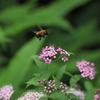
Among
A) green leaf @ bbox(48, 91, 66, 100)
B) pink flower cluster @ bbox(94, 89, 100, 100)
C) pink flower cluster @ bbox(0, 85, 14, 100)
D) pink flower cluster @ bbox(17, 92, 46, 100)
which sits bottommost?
green leaf @ bbox(48, 91, 66, 100)

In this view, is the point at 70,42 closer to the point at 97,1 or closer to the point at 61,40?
the point at 61,40

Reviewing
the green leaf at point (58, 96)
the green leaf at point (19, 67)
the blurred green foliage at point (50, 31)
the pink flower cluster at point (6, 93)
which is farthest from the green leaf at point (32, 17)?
the green leaf at point (58, 96)

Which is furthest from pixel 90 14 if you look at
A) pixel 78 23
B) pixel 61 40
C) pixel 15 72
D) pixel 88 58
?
pixel 15 72

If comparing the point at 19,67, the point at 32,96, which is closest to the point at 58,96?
the point at 32,96

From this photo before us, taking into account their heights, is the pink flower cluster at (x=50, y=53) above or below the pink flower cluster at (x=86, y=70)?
above

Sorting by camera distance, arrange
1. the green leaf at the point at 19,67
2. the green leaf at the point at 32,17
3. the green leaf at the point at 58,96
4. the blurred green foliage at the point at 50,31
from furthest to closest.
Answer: the green leaf at the point at 32,17 < the blurred green foliage at the point at 50,31 < the green leaf at the point at 19,67 < the green leaf at the point at 58,96

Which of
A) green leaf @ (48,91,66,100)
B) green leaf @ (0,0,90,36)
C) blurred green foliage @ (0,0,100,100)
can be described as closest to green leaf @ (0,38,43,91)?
blurred green foliage @ (0,0,100,100)

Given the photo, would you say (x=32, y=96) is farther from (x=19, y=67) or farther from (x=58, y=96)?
(x=19, y=67)

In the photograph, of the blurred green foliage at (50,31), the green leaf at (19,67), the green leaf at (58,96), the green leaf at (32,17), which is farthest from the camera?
the green leaf at (32,17)

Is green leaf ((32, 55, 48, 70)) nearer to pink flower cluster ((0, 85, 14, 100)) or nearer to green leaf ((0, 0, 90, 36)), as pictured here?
pink flower cluster ((0, 85, 14, 100))

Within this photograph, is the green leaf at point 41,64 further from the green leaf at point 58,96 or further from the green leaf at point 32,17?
the green leaf at point 32,17

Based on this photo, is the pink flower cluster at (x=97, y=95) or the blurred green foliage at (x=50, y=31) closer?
the pink flower cluster at (x=97, y=95)
